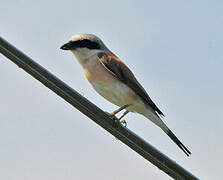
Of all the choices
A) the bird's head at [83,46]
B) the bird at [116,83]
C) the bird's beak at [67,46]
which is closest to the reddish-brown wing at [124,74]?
the bird at [116,83]

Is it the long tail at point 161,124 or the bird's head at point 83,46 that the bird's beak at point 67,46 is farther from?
the long tail at point 161,124

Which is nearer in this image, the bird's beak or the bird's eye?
the bird's beak

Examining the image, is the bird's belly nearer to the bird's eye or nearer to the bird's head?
the bird's head

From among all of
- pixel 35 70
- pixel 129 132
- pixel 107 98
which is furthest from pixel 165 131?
pixel 35 70

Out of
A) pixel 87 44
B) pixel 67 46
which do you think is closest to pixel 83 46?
pixel 87 44

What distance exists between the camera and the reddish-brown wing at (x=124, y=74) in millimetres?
6530

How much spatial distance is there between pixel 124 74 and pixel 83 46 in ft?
2.26

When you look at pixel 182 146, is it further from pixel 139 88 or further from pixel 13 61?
pixel 13 61

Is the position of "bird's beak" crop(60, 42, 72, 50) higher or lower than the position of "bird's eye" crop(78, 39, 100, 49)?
lower

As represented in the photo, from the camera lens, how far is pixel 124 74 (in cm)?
674

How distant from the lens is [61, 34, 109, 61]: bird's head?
6.84 meters

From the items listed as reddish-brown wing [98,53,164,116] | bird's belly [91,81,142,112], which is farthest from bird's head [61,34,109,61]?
bird's belly [91,81,142,112]

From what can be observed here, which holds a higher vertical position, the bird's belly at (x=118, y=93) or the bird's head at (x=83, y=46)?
the bird's head at (x=83, y=46)

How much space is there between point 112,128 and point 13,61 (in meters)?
0.96
